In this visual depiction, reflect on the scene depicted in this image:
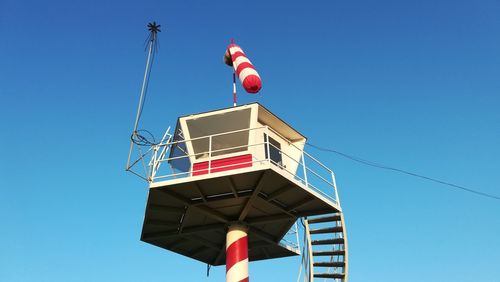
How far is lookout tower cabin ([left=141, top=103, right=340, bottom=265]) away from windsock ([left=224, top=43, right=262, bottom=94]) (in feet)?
3.38

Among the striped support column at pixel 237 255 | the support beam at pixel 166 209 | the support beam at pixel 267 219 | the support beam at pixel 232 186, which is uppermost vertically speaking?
the support beam at pixel 232 186

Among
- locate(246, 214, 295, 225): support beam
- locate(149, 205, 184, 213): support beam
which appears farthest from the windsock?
locate(149, 205, 184, 213): support beam

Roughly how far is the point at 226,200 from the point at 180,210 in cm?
197

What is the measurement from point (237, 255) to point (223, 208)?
1962 mm

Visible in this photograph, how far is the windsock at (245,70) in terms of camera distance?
1980 centimetres

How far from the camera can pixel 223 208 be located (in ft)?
61.2

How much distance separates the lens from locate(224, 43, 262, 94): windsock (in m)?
19.8

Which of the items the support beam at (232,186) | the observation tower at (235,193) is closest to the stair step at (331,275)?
the observation tower at (235,193)

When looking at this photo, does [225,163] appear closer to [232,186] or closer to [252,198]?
[232,186]

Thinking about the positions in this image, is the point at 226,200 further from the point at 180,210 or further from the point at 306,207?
the point at 306,207

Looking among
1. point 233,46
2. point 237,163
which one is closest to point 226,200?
point 237,163

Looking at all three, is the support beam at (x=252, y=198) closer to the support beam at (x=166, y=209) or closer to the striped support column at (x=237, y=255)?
the striped support column at (x=237, y=255)

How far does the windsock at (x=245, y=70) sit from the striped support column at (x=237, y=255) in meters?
5.96

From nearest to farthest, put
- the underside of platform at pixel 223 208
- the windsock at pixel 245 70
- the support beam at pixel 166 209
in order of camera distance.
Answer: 1. the underside of platform at pixel 223 208
2. the support beam at pixel 166 209
3. the windsock at pixel 245 70
